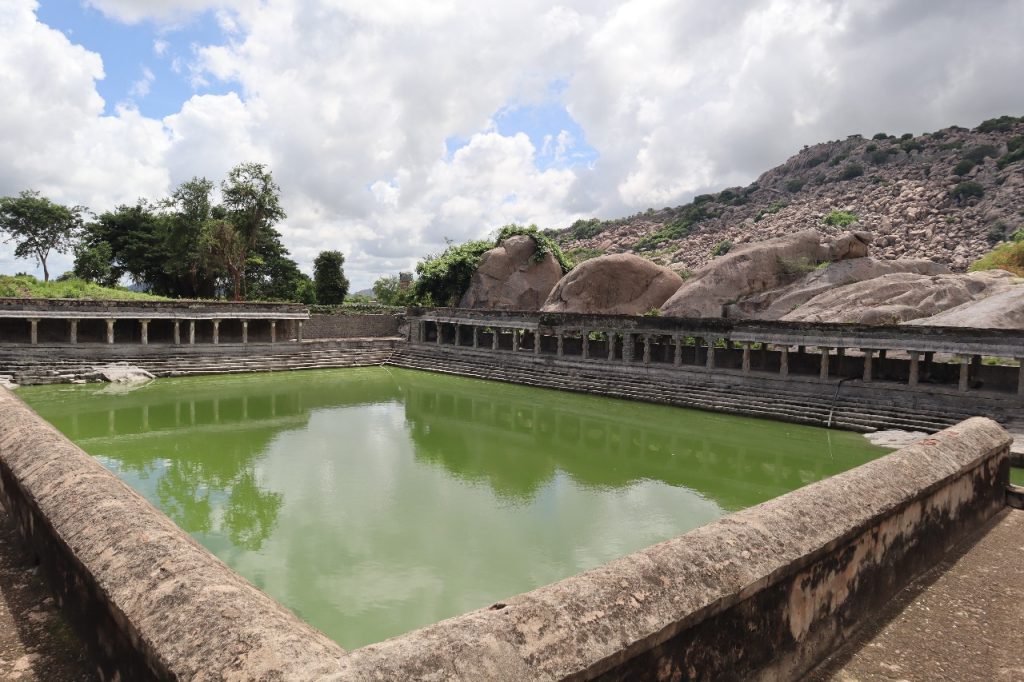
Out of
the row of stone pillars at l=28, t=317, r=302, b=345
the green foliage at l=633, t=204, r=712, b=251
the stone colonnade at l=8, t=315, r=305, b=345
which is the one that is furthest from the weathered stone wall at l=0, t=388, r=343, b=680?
the green foliage at l=633, t=204, r=712, b=251

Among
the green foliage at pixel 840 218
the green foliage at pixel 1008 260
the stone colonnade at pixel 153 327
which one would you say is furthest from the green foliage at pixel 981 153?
the stone colonnade at pixel 153 327

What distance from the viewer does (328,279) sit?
149ft

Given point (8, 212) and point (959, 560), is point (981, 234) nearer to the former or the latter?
point (959, 560)

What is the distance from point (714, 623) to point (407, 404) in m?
19.2

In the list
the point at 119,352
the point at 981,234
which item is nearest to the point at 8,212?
the point at 119,352

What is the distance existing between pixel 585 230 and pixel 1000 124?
48.8 metres

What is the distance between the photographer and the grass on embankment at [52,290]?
32.5 metres

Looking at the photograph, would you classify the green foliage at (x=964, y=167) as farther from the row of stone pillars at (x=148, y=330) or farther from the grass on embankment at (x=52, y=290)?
the grass on embankment at (x=52, y=290)

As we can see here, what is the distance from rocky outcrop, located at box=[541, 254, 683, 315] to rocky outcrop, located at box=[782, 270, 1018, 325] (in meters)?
8.07

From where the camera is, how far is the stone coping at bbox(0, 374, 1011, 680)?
2.17m

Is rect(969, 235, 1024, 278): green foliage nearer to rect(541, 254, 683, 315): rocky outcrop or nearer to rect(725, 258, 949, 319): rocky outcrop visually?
rect(725, 258, 949, 319): rocky outcrop

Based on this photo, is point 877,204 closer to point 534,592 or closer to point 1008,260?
point 1008,260

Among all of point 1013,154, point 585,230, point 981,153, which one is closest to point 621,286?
point 1013,154

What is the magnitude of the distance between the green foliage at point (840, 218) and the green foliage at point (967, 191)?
24.0ft
